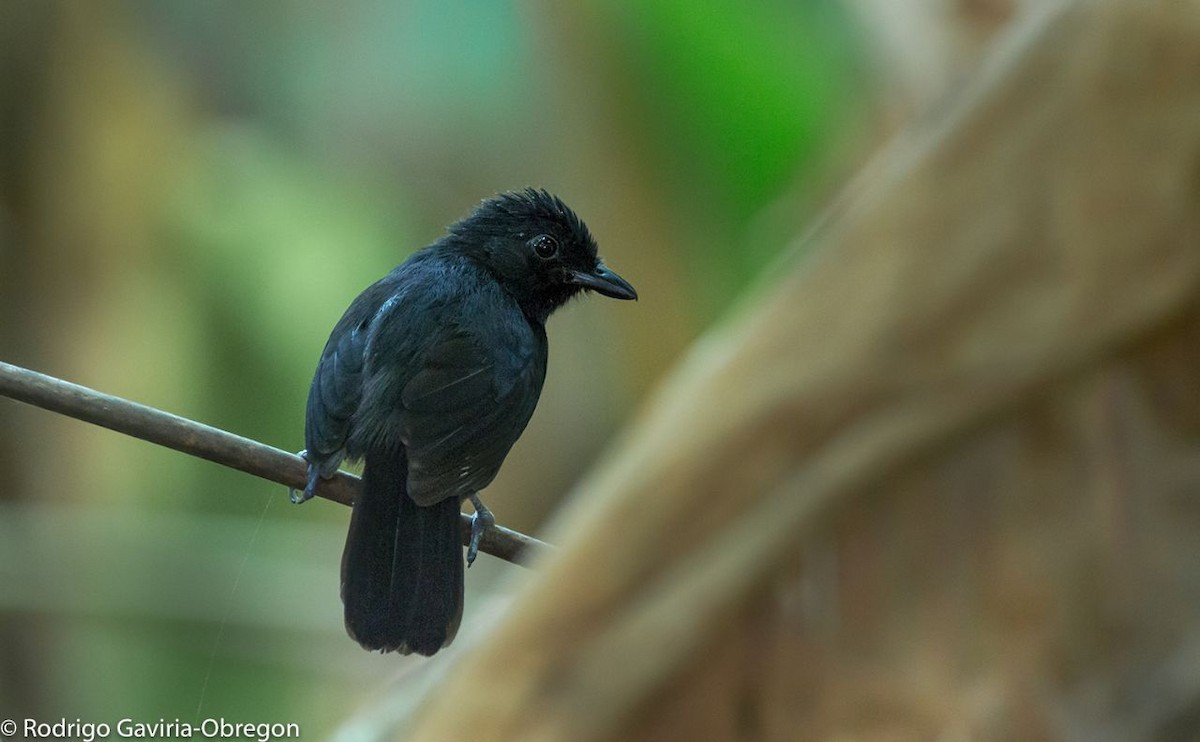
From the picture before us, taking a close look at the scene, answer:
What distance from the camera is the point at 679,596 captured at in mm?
824

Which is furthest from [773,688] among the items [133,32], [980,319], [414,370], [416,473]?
[133,32]

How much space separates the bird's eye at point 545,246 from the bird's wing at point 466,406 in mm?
239

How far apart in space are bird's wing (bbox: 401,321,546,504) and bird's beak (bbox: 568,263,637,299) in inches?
8.2

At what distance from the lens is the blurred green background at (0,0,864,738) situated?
2.08 meters

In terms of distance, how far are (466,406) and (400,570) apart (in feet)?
0.97

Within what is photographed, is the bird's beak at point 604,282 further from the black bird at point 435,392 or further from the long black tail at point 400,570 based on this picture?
the long black tail at point 400,570

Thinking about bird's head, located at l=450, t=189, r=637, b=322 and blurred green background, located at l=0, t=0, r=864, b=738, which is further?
bird's head, located at l=450, t=189, r=637, b=322

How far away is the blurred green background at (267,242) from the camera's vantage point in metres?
2.08

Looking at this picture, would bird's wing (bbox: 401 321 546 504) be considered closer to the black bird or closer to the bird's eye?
the black bird

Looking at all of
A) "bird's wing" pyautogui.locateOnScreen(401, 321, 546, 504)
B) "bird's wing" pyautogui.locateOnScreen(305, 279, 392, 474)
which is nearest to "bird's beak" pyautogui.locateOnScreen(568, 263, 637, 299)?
"bird's wing" pyautogui.locateOnScreen(401, 321, 546, 504)

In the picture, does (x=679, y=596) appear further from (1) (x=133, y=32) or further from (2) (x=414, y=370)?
(1) (x=133, y=32)

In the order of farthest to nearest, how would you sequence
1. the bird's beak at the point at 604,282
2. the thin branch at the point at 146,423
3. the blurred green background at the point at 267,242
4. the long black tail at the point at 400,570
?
the bird's beak at the point at 604,282
the blurred green background at the point at 267,242
the long black tail at the point at 400,570
the thin branch at the point at 146,423

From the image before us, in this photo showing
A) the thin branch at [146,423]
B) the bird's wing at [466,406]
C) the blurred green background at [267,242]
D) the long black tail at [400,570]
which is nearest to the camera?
the thin branch at [146,423]

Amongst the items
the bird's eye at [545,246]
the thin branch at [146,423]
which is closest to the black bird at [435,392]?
the bird's eye at [545,246]
